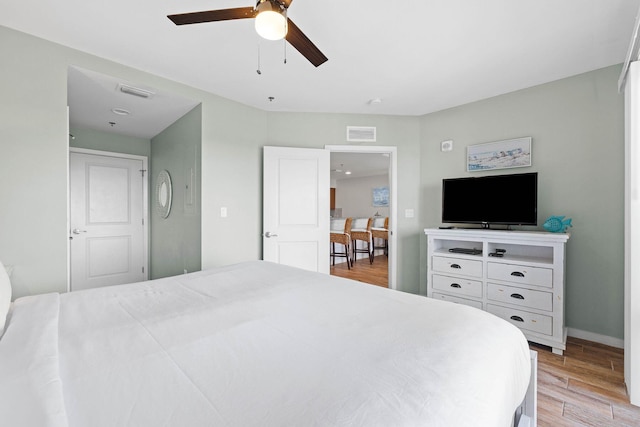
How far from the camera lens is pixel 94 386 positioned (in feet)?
2.19

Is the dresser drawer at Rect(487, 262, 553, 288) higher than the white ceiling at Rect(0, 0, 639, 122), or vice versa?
the white ceiling at Rect(0, 0, 639, 122)

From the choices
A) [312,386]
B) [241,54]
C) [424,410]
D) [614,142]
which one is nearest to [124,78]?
[241,54]

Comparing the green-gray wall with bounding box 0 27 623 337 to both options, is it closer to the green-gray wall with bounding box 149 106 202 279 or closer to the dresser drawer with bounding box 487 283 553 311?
the green-gray wall with bounding box 149 106 202 279

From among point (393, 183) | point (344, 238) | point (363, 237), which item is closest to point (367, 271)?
point (344, 238)

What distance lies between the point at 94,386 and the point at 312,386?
51 cm

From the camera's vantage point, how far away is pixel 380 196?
8.71 meters

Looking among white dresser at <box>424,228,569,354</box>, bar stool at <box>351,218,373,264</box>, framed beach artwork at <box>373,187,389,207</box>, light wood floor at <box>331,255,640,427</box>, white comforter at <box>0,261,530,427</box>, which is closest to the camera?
white comforter at <box>0,261,530,427</box>

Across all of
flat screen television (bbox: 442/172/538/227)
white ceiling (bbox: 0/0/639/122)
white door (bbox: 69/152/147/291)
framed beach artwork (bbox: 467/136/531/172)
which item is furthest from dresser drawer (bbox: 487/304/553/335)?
white door (bbox: 69/152/147/291)

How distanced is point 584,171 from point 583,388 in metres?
1.82

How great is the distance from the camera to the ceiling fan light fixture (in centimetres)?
126

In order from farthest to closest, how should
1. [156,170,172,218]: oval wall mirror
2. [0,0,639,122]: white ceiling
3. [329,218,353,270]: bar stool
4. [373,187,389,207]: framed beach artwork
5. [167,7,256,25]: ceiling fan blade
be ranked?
1. [373,187,389,207]: framed beach artwork
2. [329,218,353,270]: bar stool
3. [156,170,172,218]: oval wall mirror
4. [0,0,639,122]: white ceiling
5. [167,7,256,25]: ceiling fan blade

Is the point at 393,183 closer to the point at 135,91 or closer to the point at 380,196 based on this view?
the point at 135,91

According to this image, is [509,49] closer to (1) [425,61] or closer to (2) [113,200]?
(1) [425,61]

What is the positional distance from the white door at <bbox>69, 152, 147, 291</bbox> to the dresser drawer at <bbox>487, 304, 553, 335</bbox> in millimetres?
4656
